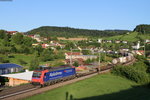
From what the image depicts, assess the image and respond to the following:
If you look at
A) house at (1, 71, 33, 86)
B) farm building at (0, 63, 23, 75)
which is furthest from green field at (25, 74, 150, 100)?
farm building at (0, 63, 23, 75)

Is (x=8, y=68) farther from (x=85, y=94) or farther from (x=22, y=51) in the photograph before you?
(x=22, y=51)

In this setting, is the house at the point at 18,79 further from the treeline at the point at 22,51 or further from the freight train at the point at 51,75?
the treeline at the point at 22,51

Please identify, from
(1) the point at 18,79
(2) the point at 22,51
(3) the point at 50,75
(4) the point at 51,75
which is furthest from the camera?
(2) the point at 22,51

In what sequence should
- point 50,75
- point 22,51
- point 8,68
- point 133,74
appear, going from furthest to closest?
1. point 22,51
2. point 8,68
3. point 133,74
4. point 50,75

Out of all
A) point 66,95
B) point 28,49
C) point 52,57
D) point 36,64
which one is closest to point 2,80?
point 36,64

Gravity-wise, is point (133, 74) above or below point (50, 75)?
below

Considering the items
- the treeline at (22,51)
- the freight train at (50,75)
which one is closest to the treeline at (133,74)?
the freight train at (50,75)

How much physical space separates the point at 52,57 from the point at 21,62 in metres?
19.6

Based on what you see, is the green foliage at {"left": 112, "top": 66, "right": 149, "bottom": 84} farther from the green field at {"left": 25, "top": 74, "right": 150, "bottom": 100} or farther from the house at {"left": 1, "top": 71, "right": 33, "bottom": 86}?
the house at {"left": 1, "top": 71, "right": 33, "bottom": 86}

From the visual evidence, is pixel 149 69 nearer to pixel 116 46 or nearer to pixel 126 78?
pixel 126 78

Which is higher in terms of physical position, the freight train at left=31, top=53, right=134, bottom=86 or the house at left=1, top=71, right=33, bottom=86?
the freight train at left=31, top=53, right=134, bottom=86

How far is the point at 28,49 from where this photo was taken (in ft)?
341

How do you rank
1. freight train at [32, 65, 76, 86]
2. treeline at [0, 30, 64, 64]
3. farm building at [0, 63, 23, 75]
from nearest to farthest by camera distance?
freight train at [32, 65, 76, 86]
farm building at [0, 63, 23, 75]
treeline at [0, 30, 64, 64]

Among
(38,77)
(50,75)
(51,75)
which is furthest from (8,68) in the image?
(38,77)
